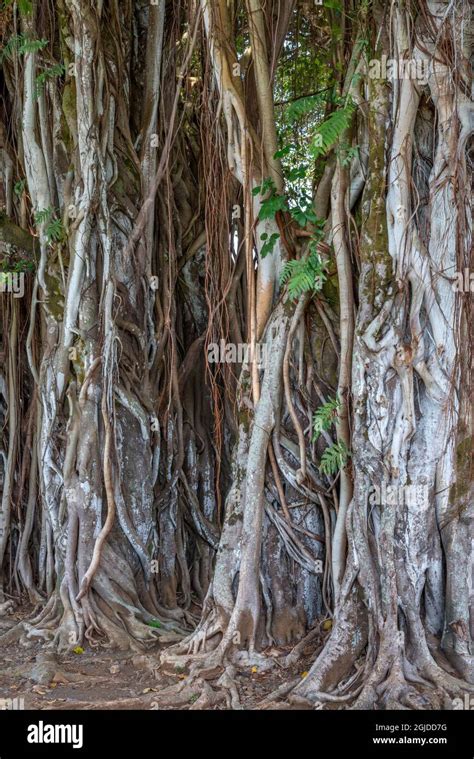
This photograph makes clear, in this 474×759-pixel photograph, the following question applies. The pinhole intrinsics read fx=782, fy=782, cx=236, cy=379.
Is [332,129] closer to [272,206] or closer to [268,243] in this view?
[272,206]

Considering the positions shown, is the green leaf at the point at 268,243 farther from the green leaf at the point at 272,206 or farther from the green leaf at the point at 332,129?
the green leaf at the point at 332,129

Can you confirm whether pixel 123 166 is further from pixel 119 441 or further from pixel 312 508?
pixel 312 508

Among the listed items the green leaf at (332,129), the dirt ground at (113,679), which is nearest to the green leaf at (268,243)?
the green leaf at (332,129)

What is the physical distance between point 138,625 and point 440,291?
2216 mm

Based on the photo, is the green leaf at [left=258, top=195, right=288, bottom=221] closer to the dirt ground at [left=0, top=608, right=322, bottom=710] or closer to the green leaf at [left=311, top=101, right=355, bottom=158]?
the green leaf at [left=311, top=101, right=355, bottom=158]

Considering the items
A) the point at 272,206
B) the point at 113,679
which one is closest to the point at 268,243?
the point at 272,206

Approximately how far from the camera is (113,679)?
3494 millimetres

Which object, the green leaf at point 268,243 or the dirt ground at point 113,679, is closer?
the dirt ground at point 113,679

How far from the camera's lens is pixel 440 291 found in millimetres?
3125

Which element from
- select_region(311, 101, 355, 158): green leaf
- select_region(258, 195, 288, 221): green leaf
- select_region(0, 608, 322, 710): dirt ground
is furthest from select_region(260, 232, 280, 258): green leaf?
select_region(0, 608, 322, 710): dirt ground

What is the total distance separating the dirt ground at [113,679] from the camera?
3.13 m

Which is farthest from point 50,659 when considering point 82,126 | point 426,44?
point 426,44

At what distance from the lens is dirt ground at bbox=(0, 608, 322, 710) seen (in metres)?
3.13

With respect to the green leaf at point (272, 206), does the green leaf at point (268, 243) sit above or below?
below
